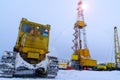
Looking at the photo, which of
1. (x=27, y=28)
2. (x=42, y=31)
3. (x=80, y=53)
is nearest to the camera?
(x=27, y=28)

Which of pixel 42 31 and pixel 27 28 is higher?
pixel 27 28

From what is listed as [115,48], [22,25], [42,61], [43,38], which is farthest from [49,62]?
[115,48]

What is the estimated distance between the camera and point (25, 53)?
17.0 metres

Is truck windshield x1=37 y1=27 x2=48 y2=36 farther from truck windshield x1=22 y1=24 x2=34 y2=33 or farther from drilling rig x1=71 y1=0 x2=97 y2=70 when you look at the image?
drilling rig x1=71 y1=0 x2=97 y2=70

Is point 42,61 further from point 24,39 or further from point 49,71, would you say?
point 24,39

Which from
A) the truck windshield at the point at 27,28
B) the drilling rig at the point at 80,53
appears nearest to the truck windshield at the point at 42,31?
the truck windshield at the point at 27,28

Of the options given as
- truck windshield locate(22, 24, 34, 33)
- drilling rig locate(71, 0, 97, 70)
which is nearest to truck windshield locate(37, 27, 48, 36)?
truck windshield locate(22, 24, 34, 33)

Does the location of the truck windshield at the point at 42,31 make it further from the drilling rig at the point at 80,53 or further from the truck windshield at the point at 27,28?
the drilling rig at the point at 80,53

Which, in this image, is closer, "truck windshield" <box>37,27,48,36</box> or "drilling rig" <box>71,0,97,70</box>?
"truck windshield" <box>37,27,48,36</box>

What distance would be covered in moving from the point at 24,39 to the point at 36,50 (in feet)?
4.04

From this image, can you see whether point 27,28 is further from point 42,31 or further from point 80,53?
point 80,53

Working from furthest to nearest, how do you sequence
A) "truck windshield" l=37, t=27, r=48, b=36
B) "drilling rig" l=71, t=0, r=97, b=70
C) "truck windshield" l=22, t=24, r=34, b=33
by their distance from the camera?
"drilling rig" l=71, t=0, r=97, b=70, "truck windshield" l=37, t=27, r=48, b=36, "truck windshield" l=22, t=24, r=34, b=33

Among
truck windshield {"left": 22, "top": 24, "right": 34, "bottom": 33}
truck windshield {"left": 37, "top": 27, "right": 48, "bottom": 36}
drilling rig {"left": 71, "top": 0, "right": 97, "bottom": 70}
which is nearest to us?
truck windshield {"left": 22, "top": 24, "right": 34, "bottom": 33}

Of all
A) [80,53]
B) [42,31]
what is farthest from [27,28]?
[80,53]
